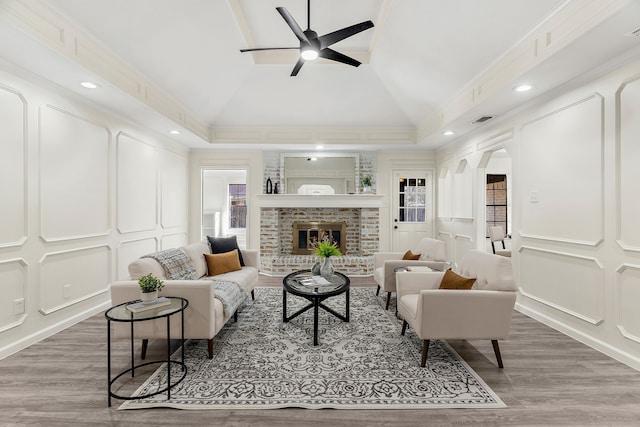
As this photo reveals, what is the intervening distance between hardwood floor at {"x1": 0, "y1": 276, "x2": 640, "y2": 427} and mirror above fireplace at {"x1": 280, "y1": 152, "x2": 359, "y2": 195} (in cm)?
396

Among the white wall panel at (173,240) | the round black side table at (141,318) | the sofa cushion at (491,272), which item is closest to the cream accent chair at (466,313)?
the sofa cushion at (491,272)

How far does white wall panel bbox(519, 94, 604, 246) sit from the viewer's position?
2.67 m

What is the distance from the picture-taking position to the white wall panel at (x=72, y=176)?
9.47 ft

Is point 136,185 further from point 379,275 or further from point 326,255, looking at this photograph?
point 379,275

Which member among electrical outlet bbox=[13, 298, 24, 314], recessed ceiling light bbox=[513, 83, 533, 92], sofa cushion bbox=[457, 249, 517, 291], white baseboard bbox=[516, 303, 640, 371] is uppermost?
recessed ceiling light bbox=[513, 83, 533, 92]

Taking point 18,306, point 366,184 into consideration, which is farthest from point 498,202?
point 18,306

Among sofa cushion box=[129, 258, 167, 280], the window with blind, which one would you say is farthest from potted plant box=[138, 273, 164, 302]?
the window with blind

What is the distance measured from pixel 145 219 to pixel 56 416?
317cm

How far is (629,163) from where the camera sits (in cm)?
239

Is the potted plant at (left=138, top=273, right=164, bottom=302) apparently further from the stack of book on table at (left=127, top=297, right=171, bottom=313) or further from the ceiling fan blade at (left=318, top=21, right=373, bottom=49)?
A: the ceiling fan blade at (left=318, top=21, right=373, bottom=49)

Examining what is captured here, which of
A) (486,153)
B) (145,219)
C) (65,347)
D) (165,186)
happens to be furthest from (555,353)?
(165,186)

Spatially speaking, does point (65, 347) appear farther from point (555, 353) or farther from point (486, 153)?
point (486, 153)

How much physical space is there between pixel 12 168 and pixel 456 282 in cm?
396

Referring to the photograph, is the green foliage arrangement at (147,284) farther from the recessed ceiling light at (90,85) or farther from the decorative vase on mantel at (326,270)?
the recessed ceiling light at (90,85)
